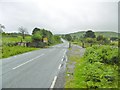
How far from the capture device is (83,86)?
425 inches

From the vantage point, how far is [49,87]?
10461 mm

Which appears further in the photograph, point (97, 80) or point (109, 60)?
point (109, 60)

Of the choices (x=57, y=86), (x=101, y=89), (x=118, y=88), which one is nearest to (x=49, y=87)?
(x=57, y=86)

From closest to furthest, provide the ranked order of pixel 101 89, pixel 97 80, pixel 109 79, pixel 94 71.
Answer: pixel 101 89 → pixel 97 80 → pixel 109 79 → pixel 94 71

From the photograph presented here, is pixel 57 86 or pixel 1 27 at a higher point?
pixel 1 27

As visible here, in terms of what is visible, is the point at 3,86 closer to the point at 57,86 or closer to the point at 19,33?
the point at 57,86

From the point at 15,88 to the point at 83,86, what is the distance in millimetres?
3178

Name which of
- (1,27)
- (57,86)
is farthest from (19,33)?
(57,86)

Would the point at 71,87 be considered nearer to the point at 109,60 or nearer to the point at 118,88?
the point at 118,88

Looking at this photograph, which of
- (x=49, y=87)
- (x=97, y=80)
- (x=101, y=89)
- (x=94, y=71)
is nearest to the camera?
(x=101, y=89)

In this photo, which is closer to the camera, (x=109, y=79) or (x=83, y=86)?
(x=83, y=86)

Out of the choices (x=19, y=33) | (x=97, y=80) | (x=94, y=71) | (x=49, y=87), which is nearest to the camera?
(x=49, y=87)

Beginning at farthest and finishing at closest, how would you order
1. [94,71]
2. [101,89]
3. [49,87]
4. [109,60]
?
[109,60]
[94,71]
[49,87]
[101,89]

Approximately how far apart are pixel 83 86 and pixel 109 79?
6.87 ft
